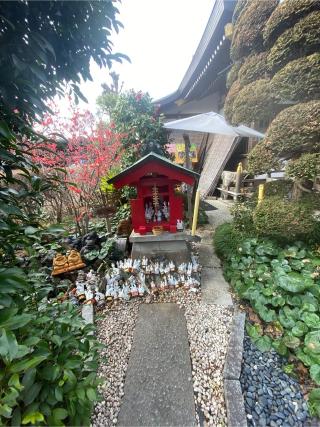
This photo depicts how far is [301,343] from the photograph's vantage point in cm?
180

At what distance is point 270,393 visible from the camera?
1554mm

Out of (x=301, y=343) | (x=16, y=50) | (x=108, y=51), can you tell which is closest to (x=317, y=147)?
(x=301, y=343)

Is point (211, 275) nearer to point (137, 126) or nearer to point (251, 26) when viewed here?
point (137, 126)

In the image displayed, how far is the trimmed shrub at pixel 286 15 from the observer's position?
205 centimetres

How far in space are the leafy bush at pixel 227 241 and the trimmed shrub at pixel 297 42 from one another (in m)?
2.23

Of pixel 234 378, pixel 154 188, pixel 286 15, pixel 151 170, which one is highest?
pixel 286 15

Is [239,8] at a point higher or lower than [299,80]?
higher

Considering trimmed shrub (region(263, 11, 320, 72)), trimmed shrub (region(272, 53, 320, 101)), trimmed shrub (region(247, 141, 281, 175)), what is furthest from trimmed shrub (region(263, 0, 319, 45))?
trimmed shrub (region(247, 141, 281, 175))

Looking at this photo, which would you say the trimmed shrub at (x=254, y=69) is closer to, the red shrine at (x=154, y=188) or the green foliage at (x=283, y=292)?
the red shrine at (x=154, y=188)

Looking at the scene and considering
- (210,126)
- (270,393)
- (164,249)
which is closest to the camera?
(270,393)

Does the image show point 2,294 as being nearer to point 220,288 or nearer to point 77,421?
point 77,421

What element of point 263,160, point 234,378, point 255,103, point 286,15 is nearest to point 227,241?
point 263,160

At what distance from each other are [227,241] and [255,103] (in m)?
1.96

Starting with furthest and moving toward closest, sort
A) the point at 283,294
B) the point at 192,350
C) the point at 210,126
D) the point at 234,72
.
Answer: the point at 210,126 → the point at 234,72 → the point at 283,294 → the point at 192,350
